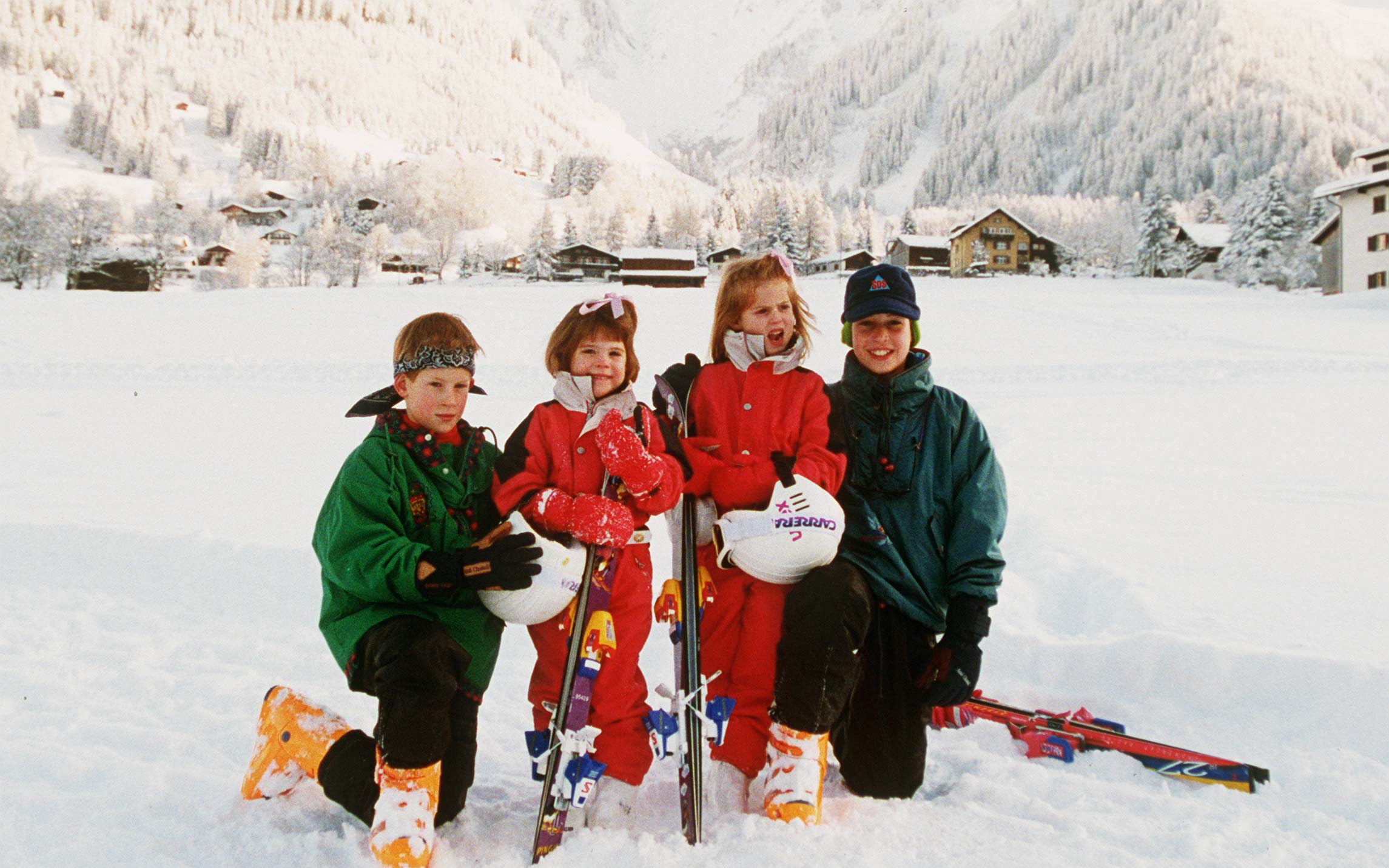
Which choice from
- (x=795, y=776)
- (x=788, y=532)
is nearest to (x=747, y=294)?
(x=788, y=532)

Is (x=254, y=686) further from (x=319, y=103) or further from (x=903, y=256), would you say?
(x=319, y=103)

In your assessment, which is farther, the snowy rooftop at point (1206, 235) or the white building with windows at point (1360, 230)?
the snowy rooftop at point (1206, 235)

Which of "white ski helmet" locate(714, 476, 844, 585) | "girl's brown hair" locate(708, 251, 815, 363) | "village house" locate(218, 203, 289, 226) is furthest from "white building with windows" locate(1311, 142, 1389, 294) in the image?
"village house" locate(218, 203, 289, 226)

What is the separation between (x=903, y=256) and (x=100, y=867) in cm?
6623

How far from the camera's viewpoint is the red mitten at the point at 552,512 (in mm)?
2539

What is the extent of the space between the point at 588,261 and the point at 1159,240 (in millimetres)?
39333

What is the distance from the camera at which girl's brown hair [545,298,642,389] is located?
283 centimetres

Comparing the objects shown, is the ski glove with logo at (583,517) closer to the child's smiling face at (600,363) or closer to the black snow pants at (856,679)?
the child's smiling face at (600,363)

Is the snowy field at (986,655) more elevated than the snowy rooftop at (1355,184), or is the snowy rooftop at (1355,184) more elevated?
the snowy rooftop at (1355,184)

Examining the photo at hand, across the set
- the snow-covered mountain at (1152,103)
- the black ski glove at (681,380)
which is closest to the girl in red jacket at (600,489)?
the black ski glove at (681,380)

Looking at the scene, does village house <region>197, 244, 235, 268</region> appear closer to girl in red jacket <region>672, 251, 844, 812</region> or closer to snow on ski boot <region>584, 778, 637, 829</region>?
girl in red jacket <region>672, 251, 844, 812</region>

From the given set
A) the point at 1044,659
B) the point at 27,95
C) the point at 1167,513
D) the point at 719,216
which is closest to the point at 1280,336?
the point at 1167,513

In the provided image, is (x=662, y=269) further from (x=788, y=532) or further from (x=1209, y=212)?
(x=1209, y=212)

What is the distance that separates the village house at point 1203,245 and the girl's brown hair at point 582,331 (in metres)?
61.5
